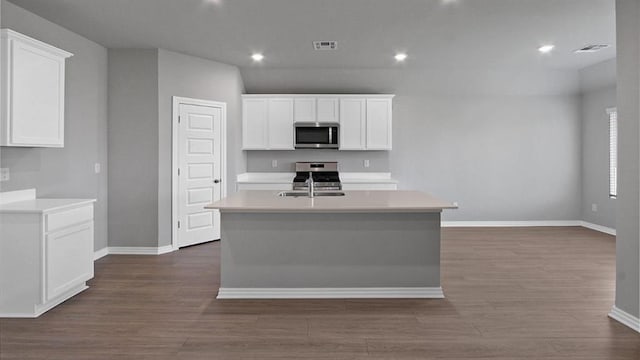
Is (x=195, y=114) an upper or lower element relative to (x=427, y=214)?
upper

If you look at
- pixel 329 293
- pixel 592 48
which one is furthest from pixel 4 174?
pixel 592 48

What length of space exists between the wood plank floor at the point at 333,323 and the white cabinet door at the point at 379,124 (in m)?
2.66

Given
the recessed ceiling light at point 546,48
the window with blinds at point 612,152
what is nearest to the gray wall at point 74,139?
the recessed ceiling light at point 546,48

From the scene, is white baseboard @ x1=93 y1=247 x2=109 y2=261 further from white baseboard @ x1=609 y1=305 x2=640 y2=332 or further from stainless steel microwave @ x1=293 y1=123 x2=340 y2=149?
white baseboard @ x1=609 y1=305 x2=640 y2=332

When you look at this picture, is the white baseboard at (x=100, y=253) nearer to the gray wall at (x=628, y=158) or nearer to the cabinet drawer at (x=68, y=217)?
the cabinet drawer at (x=68, y=217)

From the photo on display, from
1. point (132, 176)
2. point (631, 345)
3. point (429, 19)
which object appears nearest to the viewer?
point (631, 345)

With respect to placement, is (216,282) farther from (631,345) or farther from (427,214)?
(631,345)

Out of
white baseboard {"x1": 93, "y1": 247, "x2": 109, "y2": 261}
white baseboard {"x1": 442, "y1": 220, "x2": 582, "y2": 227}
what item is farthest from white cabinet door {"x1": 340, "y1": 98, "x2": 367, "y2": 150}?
white baseboard {"x1": 93, "y1": 247, "x2": 109, "y2": 261}

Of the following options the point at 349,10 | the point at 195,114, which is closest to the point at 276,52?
the point at 195,114

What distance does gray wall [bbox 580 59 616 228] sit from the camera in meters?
6.37

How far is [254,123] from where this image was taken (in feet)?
21.2

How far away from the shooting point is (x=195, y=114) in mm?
5609

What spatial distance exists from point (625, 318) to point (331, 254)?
2261 mm

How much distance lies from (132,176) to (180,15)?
223cm
